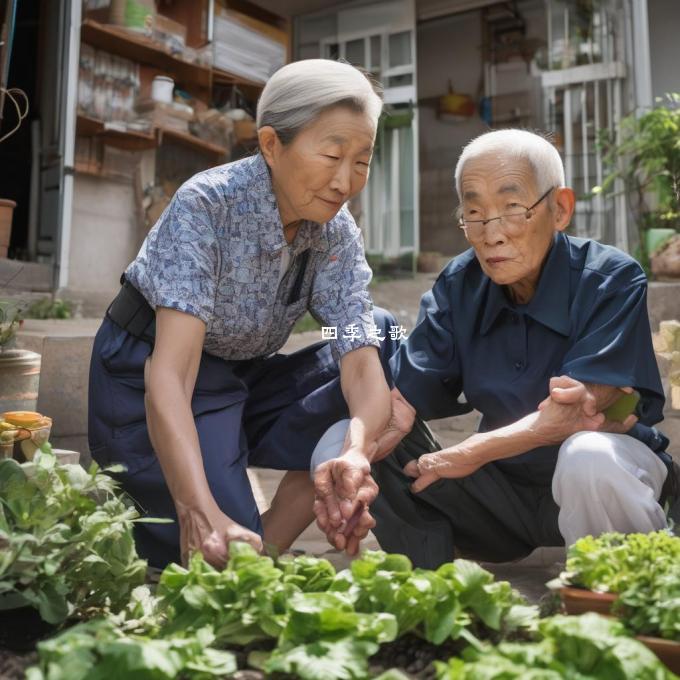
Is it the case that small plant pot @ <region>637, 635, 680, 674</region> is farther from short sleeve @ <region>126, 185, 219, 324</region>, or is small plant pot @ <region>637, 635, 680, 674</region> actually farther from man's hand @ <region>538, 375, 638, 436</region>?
short sleeve @ <region>126, 185, 219, 324</region>

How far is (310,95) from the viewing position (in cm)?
207

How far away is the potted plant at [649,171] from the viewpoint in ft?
20.6

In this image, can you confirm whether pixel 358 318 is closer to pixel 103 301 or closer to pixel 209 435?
pixel 209 435

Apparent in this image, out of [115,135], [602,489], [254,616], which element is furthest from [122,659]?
[115,135]

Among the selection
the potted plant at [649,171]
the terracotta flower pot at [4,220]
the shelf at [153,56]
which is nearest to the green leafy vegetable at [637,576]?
the terracotta flower pot at [4,220]

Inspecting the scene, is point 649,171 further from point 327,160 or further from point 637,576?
point 637,576

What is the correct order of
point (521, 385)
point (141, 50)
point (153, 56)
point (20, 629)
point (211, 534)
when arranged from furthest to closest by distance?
1. point (153, 56)
2. point (141, 50)
3. point (521, 385)
4. point (211, 534)
5. point (20, 629)

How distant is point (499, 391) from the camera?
219 cm

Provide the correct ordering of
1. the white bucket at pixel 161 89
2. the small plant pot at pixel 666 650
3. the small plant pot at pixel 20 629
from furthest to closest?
the white bucket at pixel 161 89, the small plant pot at pixel 20 629, the small plant pot at pixel 666 650

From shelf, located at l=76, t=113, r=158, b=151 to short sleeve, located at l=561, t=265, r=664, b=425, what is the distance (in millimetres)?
5453

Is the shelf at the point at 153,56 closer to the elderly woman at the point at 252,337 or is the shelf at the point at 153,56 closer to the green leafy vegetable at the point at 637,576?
the elderly woman at the point at 252,337

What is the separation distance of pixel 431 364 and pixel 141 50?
5.72 meters

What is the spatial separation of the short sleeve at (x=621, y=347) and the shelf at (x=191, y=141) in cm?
568

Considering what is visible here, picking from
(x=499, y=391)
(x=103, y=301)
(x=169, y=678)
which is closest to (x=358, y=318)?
(x=499, y=391)
